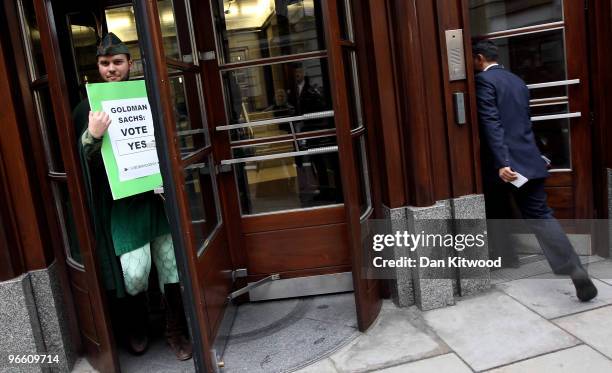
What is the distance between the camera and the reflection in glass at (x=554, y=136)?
412cm

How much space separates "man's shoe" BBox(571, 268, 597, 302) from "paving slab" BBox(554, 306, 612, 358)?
105 millimetres

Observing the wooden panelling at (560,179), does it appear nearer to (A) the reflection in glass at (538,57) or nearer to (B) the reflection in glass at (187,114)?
(A) the reflection in glass at (538,57)

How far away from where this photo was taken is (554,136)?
4.17 metres

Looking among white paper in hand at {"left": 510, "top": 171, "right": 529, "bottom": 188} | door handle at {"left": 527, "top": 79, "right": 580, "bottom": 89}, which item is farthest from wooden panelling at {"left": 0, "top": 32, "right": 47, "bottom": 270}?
door handle at {"left": 527, "top": 79, "right": 580, "bottom": 89}

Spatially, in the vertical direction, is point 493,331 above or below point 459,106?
below

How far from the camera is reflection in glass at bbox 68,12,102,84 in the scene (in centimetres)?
422

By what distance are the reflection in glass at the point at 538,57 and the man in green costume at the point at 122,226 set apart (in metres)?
2.82

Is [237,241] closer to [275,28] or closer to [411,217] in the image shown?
[411,217]

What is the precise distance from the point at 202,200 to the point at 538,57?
9.10 ft

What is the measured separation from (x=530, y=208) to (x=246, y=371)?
2.19 m

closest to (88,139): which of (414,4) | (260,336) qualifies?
(260,336)

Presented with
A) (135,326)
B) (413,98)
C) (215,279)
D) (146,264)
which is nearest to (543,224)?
(413,98)

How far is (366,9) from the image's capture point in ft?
11.5

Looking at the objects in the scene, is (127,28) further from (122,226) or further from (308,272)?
(308,272)
